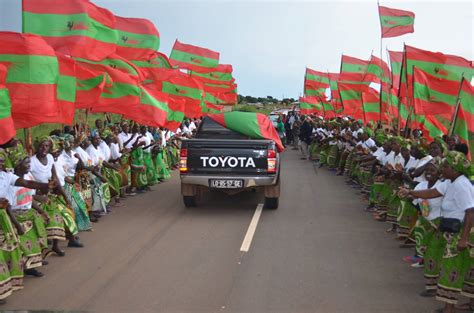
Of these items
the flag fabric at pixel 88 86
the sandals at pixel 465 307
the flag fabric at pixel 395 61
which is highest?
the flag fabric at pixel 395 61

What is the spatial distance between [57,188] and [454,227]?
4.78 meters

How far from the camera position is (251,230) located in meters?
9.09

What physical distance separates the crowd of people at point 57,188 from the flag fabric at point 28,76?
0.52 metres

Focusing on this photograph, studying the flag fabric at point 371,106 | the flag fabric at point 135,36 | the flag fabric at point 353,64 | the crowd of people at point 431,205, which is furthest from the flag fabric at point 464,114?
the flag fabric at point 353,64

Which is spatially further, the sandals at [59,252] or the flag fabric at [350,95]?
→ the flag fabric at [350,95]

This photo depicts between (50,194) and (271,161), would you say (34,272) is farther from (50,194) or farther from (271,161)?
(271,161)

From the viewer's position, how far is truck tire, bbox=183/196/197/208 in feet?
36.0

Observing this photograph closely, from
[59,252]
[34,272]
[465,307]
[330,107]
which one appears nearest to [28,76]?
[59,252]

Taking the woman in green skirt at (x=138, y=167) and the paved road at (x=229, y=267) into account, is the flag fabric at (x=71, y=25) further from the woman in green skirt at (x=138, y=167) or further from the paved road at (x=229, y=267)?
the paved road at (x=229, y=267)

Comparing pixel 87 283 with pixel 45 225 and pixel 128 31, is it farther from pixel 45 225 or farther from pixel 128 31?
pixel 128 31

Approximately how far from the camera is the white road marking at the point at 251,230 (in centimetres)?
797

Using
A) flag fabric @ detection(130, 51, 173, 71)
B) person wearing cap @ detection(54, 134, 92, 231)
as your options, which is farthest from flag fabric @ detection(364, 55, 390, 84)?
person wearing cap @ detection(54, 134, 92, 231)

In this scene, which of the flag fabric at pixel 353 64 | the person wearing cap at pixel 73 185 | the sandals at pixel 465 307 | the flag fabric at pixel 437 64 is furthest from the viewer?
the flag fabric at pixel 353 64

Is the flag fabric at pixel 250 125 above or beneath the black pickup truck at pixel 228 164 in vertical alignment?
above
